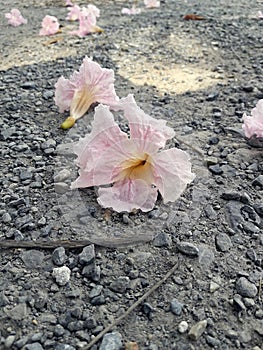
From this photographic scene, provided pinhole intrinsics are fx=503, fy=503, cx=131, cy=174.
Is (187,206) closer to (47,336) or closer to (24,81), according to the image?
(47,336)

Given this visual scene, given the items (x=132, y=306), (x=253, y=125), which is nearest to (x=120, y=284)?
(x=132, y=306)

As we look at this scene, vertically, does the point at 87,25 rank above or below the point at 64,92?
below

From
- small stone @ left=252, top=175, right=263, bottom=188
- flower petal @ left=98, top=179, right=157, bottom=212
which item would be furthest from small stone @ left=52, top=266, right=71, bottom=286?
small stone @ left=252, top=175, right=263, bottom=188

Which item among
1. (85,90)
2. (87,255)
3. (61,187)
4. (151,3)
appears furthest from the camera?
(151,3)

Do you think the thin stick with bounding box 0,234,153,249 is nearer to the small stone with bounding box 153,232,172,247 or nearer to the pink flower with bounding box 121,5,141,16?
the small stone with bounding box 153,232,172,247

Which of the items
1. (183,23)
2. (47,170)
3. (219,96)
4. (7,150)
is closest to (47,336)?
(47,170)

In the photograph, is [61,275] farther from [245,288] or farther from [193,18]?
[193,18]

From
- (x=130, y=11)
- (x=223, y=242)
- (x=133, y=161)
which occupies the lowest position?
(x=130, y=11)
